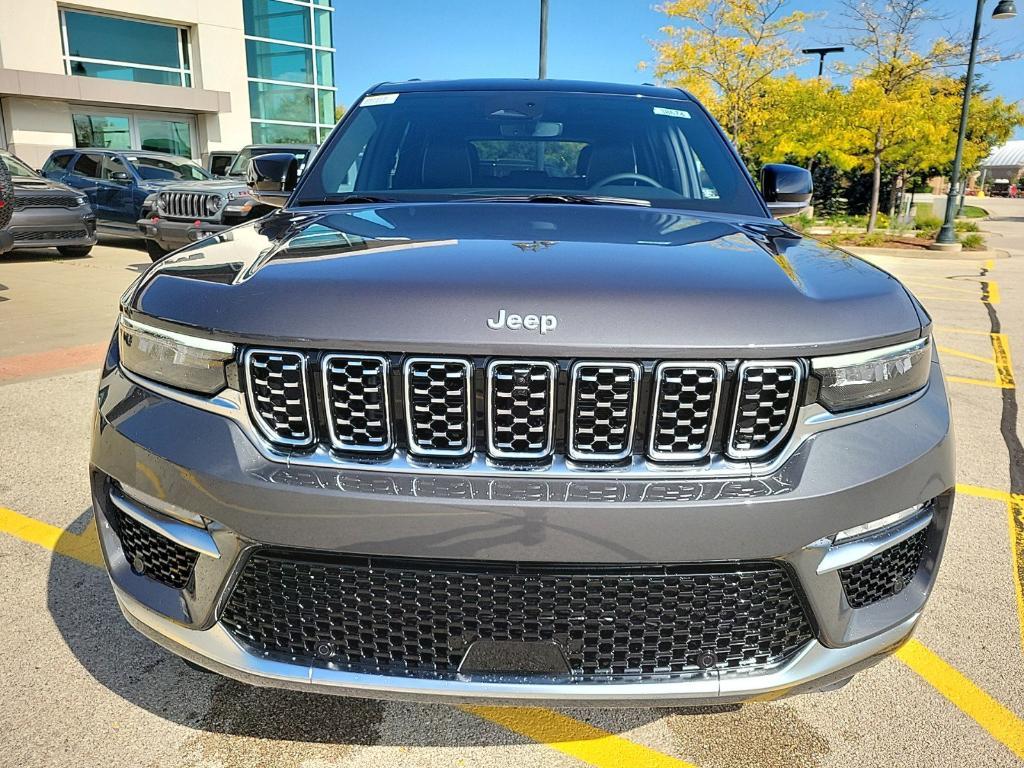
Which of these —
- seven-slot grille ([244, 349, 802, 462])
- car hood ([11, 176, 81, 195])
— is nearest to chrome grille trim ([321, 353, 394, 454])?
seven-slot grille ([244, 349, 802, 462])

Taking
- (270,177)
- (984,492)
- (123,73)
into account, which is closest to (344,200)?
Result: (270,177)

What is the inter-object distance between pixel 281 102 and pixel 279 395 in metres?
29.7

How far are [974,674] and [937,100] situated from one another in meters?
24.4

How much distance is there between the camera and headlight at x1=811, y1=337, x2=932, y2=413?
1715mm

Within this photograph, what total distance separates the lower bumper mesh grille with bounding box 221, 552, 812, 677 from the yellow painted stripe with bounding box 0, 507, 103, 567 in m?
1.72

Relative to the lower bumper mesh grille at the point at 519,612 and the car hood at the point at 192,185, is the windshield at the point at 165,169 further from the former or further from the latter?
the lower bumper mesh grille at the point at 519,612

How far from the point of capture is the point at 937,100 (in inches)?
893

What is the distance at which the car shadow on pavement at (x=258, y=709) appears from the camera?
2.17 metres

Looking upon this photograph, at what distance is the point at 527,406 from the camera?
5.37 feet

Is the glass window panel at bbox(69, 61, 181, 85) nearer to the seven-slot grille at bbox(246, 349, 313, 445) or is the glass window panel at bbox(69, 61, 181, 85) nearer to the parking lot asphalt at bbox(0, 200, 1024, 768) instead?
the parking lot asphalt at bbox(0, 200, 1024, 768)

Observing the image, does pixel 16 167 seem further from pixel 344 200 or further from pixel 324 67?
pixel 324 67

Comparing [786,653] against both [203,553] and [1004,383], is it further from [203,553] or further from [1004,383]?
[1004,383]

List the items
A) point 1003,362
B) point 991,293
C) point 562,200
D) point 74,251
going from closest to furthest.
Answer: point 562,200, point 1003,362, point 991,293, point 74,251

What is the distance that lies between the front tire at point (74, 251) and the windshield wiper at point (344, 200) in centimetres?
1123
